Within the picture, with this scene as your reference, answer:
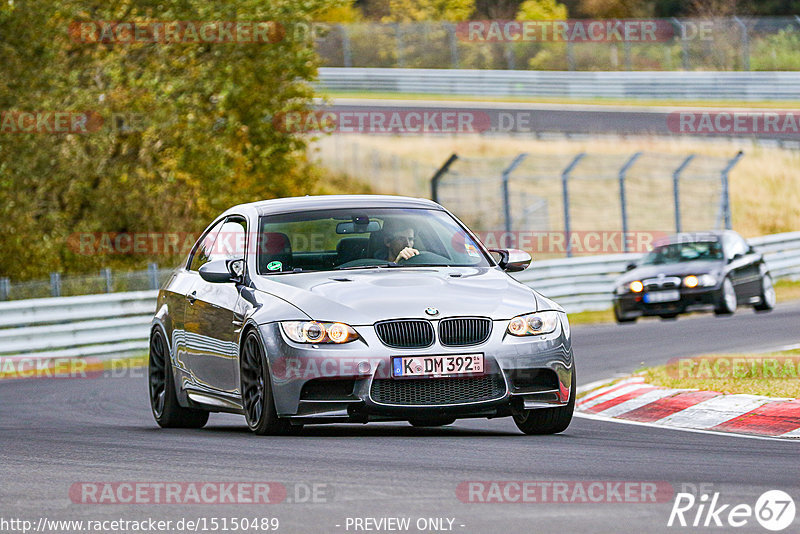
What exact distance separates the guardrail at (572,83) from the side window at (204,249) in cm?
3889

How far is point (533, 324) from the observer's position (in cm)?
958

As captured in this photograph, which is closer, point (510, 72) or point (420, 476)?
point (420, 476)

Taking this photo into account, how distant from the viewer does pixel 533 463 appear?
8.36m

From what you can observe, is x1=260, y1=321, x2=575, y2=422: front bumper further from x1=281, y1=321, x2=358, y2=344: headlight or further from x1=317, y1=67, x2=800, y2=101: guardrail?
x1=317, y1=67, x2=800, y2=101: guardrail

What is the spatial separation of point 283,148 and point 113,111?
16.8 feet

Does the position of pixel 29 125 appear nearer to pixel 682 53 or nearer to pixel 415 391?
pixel 415 391

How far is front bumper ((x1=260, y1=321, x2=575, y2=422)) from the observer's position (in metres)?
9.30

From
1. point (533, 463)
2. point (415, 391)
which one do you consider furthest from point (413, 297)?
point (533, 463)

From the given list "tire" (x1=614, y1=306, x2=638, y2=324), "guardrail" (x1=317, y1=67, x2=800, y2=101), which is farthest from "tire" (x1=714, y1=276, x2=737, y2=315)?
"guardrail" (x1=317, y1=67, x2=800, y2=101)

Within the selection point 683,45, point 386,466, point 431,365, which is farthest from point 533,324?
point 683,45

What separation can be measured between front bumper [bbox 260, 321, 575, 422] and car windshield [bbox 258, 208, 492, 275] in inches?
40.7

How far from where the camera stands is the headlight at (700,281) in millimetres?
22438

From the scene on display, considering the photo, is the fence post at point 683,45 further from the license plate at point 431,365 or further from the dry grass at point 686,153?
the license plate at point 431,365

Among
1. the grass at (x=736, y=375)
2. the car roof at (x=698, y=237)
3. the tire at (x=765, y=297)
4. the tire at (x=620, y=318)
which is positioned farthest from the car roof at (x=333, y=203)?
the tire at (x=765, y=297)
